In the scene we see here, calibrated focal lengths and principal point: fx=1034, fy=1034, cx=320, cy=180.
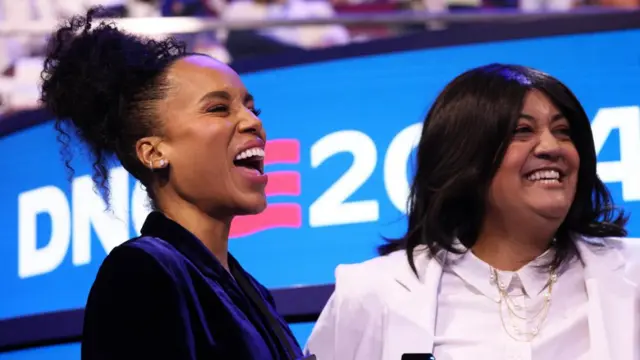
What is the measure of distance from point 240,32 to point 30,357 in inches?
101

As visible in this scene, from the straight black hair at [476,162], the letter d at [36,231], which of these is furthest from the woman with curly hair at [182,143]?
the letter d at [36,231]

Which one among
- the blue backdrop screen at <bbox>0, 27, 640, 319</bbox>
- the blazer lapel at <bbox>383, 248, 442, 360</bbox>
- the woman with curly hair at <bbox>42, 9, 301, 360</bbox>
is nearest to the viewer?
the woman with curly hair at <bbox>42, 9, 301, 360</bbox>

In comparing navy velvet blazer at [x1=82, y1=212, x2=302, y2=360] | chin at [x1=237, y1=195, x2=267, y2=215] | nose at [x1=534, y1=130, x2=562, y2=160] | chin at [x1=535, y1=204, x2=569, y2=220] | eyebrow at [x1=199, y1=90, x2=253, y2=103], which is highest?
eyebrow at [x1=199, y1=90, x2=253, y2=103]

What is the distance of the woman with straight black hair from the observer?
227 centimetres


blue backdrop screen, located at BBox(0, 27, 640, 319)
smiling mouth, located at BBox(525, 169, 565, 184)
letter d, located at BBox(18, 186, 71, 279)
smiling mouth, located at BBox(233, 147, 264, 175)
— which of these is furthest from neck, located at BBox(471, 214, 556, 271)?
letter d, located at BBox(18, 186, 71, 279)

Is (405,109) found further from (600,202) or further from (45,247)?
(45,247)

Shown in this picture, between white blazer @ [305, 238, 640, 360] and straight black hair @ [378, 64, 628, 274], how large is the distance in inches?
2.2

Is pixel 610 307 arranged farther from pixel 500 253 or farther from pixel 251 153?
pixel 251 153

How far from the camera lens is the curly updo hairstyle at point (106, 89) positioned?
78.5 inches

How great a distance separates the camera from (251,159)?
2.03 meters

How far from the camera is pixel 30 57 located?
5.45 metres

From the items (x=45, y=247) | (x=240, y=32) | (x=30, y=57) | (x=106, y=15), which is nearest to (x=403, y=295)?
(x=106, y=15)

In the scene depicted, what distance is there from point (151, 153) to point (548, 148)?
899 millimetres

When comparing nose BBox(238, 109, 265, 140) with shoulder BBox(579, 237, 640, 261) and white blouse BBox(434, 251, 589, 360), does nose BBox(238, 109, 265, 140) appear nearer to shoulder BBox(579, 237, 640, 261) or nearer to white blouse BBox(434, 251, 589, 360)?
white blouse BBox(434, 251, 589, 360)
